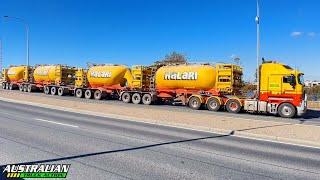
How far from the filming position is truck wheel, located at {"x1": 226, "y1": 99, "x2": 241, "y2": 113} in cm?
2492

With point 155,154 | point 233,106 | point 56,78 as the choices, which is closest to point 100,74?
point 56,78

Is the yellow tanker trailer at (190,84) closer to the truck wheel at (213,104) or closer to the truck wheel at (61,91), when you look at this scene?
the truck wheel at (213,104)

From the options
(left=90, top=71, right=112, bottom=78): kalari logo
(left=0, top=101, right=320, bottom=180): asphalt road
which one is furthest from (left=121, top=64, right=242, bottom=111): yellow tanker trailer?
(left=0, top=101, right=320, bottom=180): asphalt road

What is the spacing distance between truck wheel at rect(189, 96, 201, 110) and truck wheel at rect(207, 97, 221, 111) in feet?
2.62

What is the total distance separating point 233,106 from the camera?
25234 mm

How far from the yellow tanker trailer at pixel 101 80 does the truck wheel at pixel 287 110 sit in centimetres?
1448

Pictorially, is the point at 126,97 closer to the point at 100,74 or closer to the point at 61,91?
the point at 100,74

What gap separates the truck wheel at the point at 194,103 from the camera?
27.0m

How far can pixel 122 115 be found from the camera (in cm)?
1986

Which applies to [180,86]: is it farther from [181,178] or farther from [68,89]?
[181,178]

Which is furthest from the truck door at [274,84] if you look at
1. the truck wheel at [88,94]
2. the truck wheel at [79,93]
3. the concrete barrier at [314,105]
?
the truck wheel at [79,93]

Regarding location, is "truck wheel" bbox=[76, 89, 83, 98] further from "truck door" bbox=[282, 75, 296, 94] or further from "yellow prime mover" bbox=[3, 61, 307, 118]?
"truck door" bbox=[282, 75, 296, 94]

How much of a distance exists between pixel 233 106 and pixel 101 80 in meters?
14.9

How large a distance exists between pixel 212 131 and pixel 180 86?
46.2 feet
